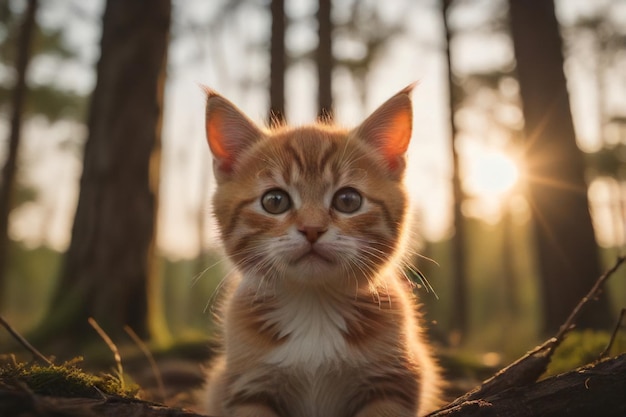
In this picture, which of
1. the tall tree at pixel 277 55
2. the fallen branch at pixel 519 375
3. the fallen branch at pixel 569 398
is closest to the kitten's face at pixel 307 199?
the fallen branch at pixel 519 375

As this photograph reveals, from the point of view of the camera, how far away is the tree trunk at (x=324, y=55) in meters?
6.68

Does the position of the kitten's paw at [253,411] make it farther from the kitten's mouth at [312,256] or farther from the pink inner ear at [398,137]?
the pink inner ear at [398,137]

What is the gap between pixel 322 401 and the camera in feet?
7.31

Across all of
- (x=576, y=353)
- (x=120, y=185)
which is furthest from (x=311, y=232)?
(x=120, y=185)

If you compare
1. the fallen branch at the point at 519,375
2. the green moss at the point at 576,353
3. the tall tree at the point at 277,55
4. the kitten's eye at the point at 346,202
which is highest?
the tall tree at the point at 277,55

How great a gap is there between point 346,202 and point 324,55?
4797 millimetres

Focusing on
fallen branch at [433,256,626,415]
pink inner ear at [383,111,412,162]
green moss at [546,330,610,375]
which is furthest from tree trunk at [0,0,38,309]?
fallen branch at [433,256,626,415]

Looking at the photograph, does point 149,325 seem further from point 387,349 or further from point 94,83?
point 387,349

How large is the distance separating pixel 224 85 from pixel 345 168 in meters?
17.2

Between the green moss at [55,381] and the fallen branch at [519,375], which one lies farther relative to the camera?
the fallen branch at [519,375]

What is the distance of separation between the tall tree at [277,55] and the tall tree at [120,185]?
1.22 metres

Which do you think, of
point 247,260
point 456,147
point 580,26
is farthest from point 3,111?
point 580,26

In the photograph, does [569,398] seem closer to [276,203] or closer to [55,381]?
[276,203]

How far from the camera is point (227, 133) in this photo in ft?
9.14
